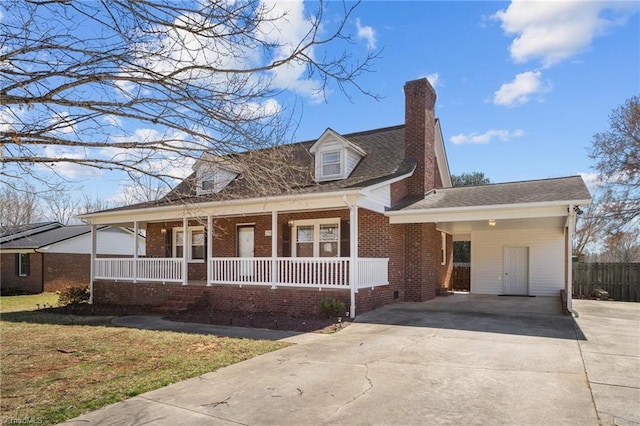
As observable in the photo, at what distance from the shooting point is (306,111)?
6867mm

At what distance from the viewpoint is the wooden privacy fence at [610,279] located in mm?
18703

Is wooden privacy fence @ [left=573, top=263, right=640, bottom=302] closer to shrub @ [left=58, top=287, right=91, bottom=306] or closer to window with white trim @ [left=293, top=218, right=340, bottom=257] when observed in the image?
window with white trim @ [left=293, top=218, right=340, bottom=257]

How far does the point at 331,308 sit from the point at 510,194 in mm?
6667

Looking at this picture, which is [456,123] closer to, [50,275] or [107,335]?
[107,335]

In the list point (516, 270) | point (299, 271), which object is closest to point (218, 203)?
point (299, 271)

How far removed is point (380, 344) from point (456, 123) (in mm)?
13957

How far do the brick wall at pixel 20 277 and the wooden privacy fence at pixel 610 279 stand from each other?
2897 centimetres

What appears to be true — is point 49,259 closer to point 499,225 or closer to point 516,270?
point 499,225

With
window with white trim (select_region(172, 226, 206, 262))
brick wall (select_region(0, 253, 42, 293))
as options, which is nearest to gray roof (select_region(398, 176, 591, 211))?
window with white trim (select_region(172, 226, 206, 262))

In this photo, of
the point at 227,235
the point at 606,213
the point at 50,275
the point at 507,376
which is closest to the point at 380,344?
the point at 507,376

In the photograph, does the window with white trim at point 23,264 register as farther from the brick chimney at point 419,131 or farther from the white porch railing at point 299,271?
the brick chimney at point 419,131

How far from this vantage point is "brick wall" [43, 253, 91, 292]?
25.8 metres

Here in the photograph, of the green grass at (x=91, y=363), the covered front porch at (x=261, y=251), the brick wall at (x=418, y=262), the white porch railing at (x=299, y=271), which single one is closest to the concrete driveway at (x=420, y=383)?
the green grass at (x=91, y=363)

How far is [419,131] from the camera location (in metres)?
15.9
